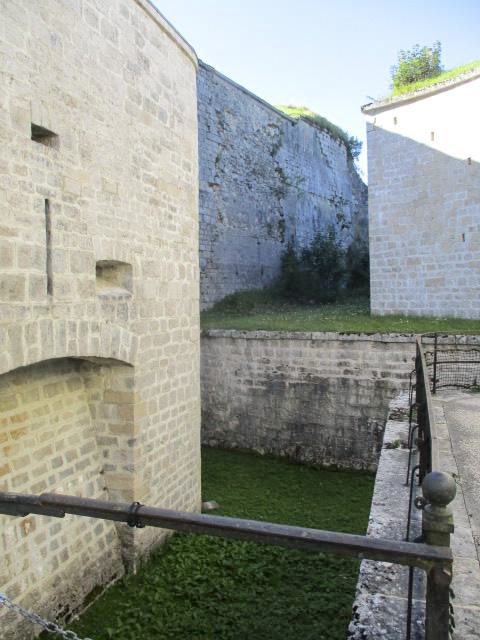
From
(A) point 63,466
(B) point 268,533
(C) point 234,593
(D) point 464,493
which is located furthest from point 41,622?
(C) point 234,593

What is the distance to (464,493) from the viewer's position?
12.6 ft

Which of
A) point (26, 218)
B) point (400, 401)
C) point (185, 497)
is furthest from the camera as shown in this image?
point (400, 401)

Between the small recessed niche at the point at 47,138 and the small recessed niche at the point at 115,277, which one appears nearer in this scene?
the small recessed niche at the point at 47,138

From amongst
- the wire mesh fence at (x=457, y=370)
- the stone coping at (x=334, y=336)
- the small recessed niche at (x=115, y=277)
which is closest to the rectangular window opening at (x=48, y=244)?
the small recessed niche at (x=115, y=277)

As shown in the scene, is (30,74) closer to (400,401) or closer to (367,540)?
(367,540)

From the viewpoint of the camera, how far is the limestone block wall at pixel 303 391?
9570 mm

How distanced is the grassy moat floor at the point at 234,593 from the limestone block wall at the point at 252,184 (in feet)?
30.6

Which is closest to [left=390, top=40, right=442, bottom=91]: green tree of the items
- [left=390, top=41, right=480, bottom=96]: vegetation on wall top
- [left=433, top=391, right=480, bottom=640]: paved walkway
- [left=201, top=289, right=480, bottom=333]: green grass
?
[left=390, top=41, right=480, bottom=96]: vegetation on wall top

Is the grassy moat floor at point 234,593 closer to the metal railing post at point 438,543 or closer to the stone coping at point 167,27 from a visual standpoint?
the metal railing post at point 438,543

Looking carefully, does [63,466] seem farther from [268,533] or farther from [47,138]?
[268,533]

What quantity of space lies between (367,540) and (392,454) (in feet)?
10.8

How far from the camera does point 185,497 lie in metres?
6.80

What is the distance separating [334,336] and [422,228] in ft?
13.7

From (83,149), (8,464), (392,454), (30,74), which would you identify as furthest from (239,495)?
(30,74)
